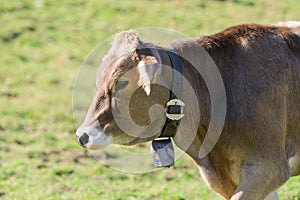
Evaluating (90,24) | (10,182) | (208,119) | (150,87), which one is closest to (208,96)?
(208,119)

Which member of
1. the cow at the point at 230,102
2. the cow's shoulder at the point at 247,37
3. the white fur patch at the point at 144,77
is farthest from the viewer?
the cow's shoulder at the point at 247,37

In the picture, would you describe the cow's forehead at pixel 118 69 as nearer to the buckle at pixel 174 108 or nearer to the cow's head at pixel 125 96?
the cow's head at pixel 125 96

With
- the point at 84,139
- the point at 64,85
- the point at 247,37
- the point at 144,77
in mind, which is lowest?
the point at 64,85

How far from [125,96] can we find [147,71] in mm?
289

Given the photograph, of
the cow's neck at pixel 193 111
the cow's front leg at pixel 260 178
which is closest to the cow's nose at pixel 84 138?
the cow's neck at pixel 193 111

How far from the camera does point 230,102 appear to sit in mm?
6820

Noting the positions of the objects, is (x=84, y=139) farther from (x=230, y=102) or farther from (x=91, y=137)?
(x=230, y=102)

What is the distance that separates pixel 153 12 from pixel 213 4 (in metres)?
1.58

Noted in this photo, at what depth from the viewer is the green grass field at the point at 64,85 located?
10344 mm

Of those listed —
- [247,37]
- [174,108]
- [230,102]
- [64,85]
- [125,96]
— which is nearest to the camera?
[125,96]

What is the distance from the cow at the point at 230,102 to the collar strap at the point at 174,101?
0.03 m

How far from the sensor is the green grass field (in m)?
10.3

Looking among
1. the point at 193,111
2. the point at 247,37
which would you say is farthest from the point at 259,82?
the point at 193,111

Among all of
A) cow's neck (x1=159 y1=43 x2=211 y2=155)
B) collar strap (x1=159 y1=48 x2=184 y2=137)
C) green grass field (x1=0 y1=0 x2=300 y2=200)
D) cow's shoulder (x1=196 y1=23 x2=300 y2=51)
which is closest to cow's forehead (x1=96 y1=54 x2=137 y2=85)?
collar strap (x1=159 y1=48 x2=184 y2=137)
